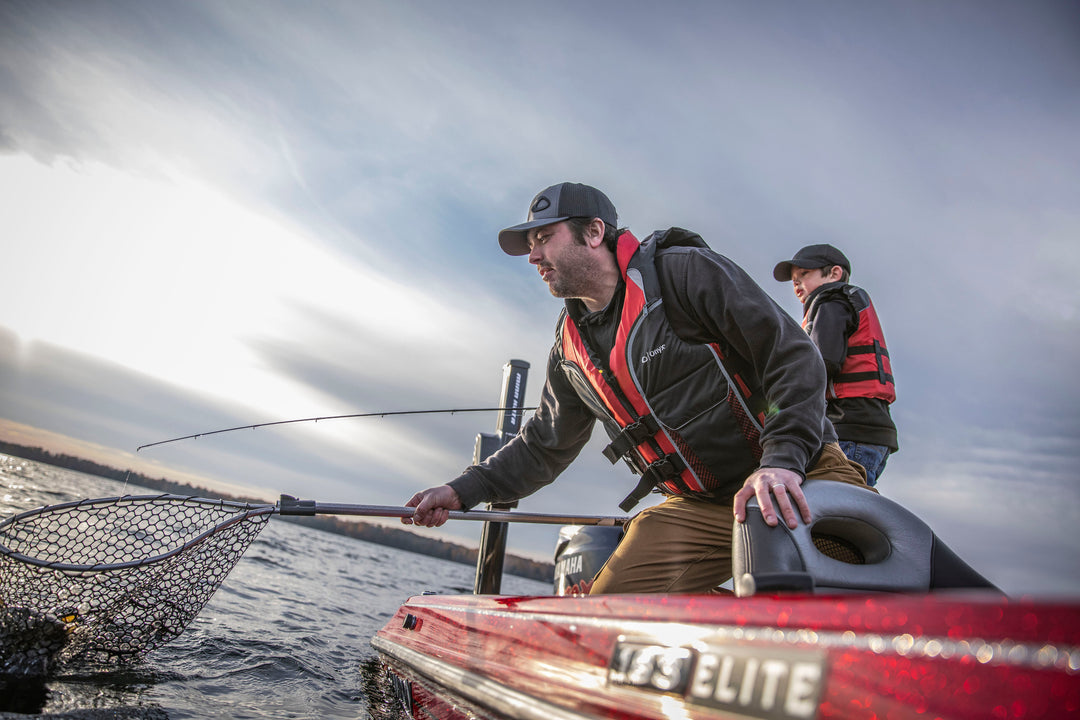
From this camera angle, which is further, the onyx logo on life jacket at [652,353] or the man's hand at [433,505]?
the man's hand at [433,505]

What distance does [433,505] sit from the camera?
12.0ft

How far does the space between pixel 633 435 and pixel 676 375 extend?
15.4 inches

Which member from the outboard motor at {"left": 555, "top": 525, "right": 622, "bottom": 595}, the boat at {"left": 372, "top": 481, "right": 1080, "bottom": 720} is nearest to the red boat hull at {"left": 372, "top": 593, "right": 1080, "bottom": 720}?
the boat at {"left": 372, "top": 481, "right": 1080, "bottom": 720}

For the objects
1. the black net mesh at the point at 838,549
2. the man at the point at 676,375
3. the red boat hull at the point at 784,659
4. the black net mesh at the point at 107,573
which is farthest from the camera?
the black net mesh at the point at 107,573

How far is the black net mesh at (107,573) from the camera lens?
2.98 meters

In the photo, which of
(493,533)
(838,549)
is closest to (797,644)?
(838,549)

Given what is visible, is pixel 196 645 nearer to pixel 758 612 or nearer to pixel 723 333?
pixel 723 333

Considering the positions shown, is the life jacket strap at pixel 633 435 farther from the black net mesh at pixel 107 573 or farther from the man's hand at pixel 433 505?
the black net mesh at pixel 107 573

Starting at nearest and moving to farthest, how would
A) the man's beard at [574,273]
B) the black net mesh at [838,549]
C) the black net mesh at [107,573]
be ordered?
the black net mesh at [838,549] < the black net mesh at [107,573] < the man's beard at [574,273]

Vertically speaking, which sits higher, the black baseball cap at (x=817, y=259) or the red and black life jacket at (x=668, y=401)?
the black baseball cap at (x=817, y=259)

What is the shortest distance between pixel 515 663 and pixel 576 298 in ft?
6.48

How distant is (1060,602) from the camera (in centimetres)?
74

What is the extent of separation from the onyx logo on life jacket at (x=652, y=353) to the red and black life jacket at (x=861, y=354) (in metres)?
1.69

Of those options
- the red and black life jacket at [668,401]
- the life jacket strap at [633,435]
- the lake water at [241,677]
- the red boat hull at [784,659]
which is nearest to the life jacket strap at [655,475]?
the red and black life jacket at [668,401]
